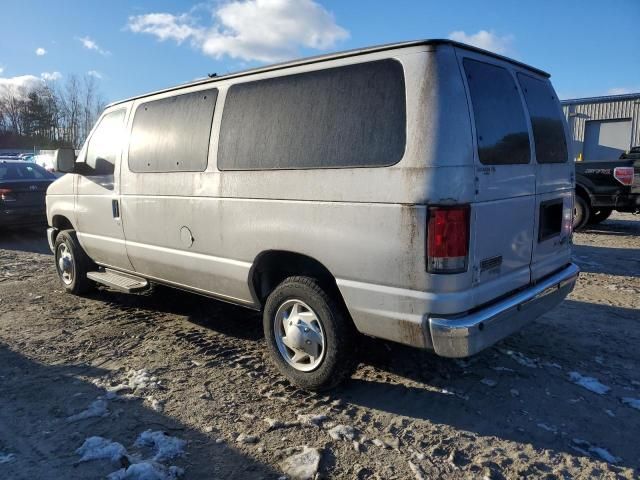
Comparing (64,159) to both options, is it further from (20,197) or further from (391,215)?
(20,197)

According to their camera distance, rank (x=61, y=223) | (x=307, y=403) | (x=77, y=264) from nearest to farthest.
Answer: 1. (x=307, y=403)
2. (x=77, y=264)
3. (x=61, y=223)

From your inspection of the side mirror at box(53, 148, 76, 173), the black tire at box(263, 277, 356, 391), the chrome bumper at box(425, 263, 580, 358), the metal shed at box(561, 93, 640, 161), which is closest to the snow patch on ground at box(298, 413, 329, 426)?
the black tire at box(263, 277, 356, 391)

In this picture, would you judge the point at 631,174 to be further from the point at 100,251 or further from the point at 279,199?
the point at 100,251

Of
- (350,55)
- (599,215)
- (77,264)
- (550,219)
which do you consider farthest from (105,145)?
(599,215)

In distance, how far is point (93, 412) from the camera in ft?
10.7

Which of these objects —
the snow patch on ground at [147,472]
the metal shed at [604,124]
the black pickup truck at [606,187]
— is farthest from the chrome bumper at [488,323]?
the metal shed at [604,124]

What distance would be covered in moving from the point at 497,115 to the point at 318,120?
1.12 metres

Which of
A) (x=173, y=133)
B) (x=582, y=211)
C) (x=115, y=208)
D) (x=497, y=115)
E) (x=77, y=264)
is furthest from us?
(x=582, y=211)

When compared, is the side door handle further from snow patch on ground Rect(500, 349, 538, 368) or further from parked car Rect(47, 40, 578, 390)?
snow patch on ground Rect(500, 349, 538, 368)

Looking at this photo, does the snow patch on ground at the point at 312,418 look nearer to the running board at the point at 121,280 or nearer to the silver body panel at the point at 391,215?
the silver body panel at the point at 391,215

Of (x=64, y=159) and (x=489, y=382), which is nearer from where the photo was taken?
(x=489, y=382)

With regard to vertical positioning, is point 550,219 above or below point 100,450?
above

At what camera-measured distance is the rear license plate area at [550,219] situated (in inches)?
140

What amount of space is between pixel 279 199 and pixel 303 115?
1.91 feet
